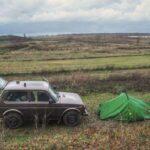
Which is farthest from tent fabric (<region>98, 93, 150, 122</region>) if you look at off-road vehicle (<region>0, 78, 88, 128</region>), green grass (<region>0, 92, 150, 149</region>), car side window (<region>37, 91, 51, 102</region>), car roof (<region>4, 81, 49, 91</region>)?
car roof (<region>4, 81, 49, 91</region>)

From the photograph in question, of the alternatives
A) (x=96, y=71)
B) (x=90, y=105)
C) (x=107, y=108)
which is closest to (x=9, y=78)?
(x=96, y=71)

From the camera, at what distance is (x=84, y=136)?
51.3 ft

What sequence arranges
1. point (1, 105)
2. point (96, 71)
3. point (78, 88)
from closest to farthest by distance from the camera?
point (1, 105), point (78, 88), point (96, 71)

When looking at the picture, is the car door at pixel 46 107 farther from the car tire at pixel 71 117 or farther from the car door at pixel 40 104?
the car tire at pixel 71 117

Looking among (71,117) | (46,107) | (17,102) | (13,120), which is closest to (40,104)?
(46,107)

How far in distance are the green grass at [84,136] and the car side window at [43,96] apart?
1.22 metres

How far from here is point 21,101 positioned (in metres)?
17.9

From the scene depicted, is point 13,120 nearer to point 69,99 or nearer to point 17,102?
point 17,102

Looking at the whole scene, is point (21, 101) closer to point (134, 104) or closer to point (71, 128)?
point (71, 128)

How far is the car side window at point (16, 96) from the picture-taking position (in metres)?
17.8

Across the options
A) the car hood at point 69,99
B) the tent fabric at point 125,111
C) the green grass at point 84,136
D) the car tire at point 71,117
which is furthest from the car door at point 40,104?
the tent fabric at point 125,111

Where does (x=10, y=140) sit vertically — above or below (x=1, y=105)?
below

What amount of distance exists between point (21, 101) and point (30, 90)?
0.62m

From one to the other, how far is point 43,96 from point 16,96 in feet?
3.85
